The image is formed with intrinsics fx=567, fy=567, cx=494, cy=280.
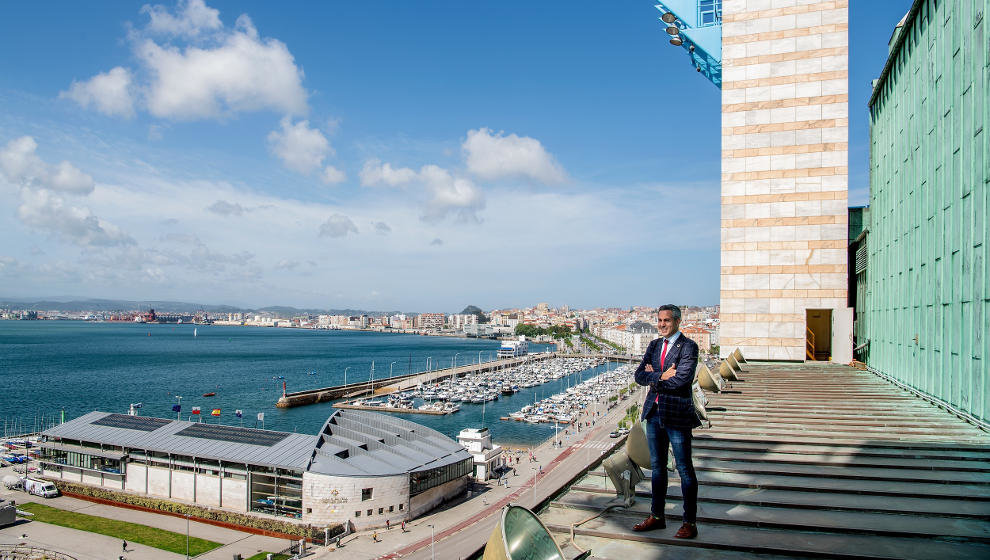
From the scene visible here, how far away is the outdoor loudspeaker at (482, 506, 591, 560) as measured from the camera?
2.59 meters

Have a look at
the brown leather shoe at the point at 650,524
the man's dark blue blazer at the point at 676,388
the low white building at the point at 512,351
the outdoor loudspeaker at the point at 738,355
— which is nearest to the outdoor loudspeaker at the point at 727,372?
the outdoor loudspeaker at the point at 738,355

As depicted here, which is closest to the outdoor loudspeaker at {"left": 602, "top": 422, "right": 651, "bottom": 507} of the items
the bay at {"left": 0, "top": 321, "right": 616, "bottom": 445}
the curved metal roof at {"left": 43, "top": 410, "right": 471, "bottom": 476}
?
the curved metal roof at {"left": 43, "top": 410, "right": 471, "bottom": 476}

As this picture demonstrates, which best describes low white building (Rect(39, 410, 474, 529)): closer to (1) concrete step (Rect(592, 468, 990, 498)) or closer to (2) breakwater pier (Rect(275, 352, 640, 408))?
(1) concrete step (Rect(592, 468, 990, 498))

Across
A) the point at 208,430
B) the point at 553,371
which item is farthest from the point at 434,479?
the point at 553,371

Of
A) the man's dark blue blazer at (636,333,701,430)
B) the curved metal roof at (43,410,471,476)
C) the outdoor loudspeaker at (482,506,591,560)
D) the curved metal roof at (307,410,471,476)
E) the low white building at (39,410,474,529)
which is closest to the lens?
the outdoor loudspeaker at (482,506,591,560)

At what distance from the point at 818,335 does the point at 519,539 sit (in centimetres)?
1804

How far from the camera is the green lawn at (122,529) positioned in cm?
2637

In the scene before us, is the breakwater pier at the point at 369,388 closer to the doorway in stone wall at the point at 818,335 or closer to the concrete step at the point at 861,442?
the doorway in stone wall at the point at 818,335

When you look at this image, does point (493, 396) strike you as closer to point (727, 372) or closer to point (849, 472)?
point (727, 372)

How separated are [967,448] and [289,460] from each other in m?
29.4

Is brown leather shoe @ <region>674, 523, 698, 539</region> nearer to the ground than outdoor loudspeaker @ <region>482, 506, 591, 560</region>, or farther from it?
nearer to the ground

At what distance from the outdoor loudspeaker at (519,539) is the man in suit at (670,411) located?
1.16 meters

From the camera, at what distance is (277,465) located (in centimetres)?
2941

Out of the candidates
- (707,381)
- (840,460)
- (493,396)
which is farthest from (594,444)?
(840,460)
